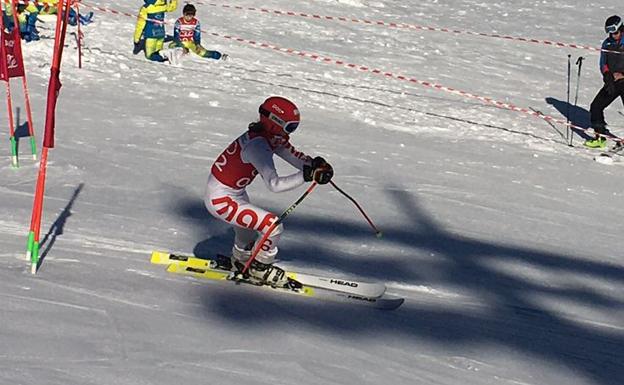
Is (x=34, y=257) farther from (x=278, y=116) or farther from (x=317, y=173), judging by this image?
(x=317, y=173)

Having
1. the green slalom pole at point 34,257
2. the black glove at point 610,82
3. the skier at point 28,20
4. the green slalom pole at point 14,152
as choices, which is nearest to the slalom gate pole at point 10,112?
the green slalom pole at point 14,152

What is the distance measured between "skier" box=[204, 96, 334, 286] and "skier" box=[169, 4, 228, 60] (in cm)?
911

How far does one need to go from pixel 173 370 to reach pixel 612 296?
4.23 metres

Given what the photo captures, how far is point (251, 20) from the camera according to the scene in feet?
62.2

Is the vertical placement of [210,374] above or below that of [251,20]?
above

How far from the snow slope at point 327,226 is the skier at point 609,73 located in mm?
538

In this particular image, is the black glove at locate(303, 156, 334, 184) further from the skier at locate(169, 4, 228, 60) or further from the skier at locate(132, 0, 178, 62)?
the skier at locate(169, 4, 228, 60)

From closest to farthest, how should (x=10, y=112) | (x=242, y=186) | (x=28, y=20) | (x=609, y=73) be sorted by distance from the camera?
(x=242, y=186)
(x=10, y=112)
(x=609, y=73)
(x=28, y=20)

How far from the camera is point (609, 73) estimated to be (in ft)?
43.1

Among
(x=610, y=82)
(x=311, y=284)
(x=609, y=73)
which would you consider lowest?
(x=311, y=284)

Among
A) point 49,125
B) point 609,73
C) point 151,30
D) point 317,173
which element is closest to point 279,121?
point 317,173

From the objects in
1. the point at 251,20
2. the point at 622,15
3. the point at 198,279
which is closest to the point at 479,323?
the point at 198,279

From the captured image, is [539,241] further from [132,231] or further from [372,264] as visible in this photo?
[132,231]

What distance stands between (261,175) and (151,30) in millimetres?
9258
